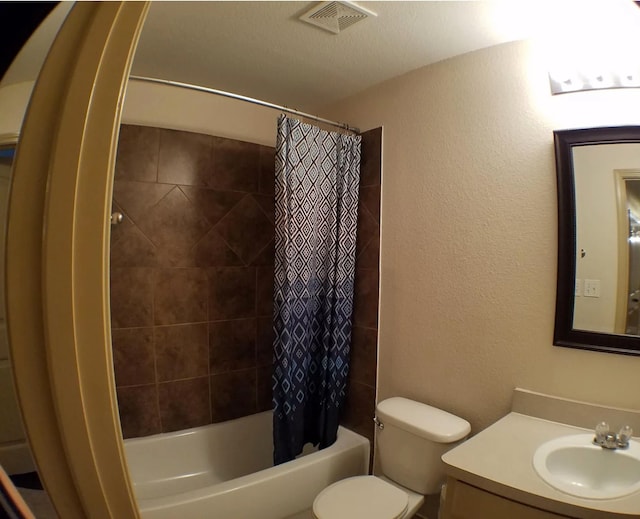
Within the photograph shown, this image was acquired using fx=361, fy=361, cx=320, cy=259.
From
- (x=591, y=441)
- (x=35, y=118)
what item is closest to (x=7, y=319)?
(x=35, y=118)

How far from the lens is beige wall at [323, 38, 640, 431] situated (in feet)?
4.84

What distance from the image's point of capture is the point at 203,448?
223 centimetres

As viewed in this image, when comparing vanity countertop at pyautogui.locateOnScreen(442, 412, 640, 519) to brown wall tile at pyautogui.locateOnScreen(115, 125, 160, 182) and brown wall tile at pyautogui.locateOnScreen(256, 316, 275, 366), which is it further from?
brown wall tile at pyautogui.locateOnScreen(115, 125, 160, 182)

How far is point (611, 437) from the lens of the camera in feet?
4.09

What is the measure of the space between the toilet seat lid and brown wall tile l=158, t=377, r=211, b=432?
1028mm

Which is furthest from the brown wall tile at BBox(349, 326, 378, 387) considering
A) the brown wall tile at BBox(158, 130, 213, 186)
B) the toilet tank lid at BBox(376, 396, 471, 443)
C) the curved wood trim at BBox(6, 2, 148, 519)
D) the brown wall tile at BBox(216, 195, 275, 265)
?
the curved wood trim at BBox(6, 2, 148, 519)

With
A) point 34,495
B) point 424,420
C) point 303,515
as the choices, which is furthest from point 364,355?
point 34,495

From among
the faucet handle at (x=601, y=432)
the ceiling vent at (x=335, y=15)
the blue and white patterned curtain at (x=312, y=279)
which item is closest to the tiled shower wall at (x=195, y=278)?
the blue and white patterned curtain at (x=312, y=279)

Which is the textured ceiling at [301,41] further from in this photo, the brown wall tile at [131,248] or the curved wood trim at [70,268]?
the curved wood trim at [70,268]

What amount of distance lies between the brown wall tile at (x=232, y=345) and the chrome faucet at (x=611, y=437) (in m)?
1.86

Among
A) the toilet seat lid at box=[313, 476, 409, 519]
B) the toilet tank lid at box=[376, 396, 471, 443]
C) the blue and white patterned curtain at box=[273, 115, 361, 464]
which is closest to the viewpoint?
the toilet seat lid at box=[313, 476, 409, 519]

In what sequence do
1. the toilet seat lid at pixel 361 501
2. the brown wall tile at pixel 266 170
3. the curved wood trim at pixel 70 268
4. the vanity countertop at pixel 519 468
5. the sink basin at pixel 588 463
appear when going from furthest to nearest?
the brown wall tile at pixel 266 170 < the toilet seat lid at pixel 361 501 < the sink basin at pixel 588 463 < the vanity countertop at pixel 519 468 < the curved wood trim at pixel 70 268

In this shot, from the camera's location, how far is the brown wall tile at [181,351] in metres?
2.15

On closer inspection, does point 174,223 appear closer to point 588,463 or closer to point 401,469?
point 401,469
